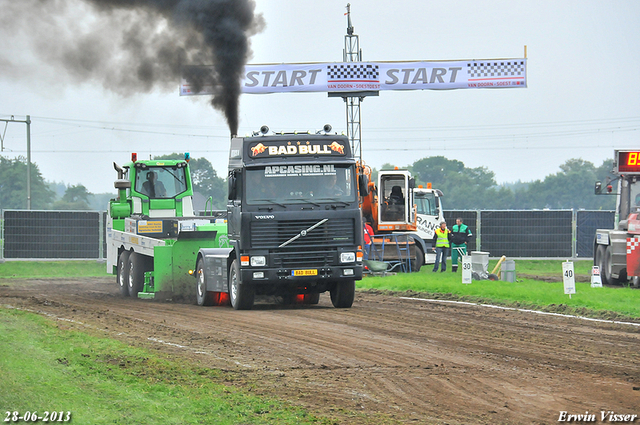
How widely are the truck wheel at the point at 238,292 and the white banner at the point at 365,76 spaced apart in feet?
64.3

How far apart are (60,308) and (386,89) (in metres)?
21.5

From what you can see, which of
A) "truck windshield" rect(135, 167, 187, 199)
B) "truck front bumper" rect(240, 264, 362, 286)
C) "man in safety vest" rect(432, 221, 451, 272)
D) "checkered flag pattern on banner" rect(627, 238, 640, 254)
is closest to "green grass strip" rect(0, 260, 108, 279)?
"truck windshield" rect(135, 167, 187, 199)

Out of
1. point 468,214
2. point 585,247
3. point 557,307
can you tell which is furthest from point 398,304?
point 585,247

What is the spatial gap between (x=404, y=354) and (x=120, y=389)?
4.14 meters

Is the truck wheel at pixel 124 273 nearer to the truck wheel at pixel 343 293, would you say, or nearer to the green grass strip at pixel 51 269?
the truck wheel at pixel 343 293

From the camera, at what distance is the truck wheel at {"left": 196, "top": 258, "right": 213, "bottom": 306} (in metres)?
18.7

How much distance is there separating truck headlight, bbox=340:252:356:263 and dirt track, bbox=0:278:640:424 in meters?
1.07

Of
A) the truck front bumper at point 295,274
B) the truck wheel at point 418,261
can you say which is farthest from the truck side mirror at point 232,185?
the truck wheel at point 418,261

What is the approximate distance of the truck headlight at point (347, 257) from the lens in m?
16.4

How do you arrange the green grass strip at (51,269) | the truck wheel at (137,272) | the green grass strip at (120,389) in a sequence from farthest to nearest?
the green grass strip at (51,269) < the truck wheel at (137,272) < the green grass strip at (120,389)

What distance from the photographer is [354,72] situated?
3578 centimetres

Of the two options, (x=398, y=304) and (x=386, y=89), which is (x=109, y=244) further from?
(x=386, y=89)

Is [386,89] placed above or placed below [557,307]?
above

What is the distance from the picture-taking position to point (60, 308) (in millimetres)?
17516
